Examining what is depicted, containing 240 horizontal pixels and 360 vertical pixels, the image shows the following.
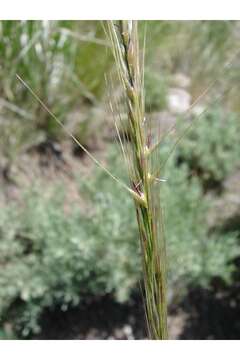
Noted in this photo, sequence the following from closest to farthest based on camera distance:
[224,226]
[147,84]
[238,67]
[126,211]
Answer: [126,211]
[224,226]
[147,84]
[238,67]

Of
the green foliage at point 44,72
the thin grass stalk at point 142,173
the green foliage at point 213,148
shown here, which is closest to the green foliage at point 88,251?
the green foliage at point 44,72

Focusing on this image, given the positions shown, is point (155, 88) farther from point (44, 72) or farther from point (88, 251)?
point (88, 251)

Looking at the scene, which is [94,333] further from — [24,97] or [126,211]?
[24,97]

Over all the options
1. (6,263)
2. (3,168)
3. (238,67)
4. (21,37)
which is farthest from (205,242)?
(238,67)

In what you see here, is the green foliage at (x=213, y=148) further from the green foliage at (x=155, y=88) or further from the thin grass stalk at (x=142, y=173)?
the thin grass stalk at (x=142, y=173)

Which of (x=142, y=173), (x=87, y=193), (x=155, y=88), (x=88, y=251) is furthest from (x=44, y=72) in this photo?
(x=142, y=173)

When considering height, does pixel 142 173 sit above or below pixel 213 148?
above

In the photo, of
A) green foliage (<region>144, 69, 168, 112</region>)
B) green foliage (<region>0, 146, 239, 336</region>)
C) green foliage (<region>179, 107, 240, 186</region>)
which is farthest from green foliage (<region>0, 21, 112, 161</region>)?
green foliage (<region>179, 107, 240, 186</region>)
